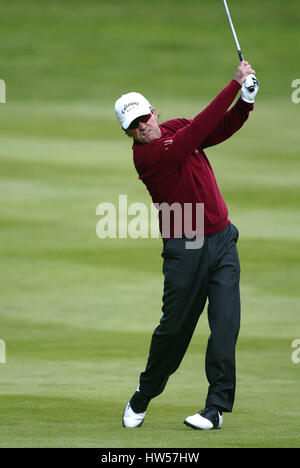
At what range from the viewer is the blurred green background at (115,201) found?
702 cm

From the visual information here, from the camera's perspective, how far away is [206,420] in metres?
6.26

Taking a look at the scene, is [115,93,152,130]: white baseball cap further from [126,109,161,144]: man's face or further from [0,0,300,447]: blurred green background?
[0,0,300,447]: blurred green background

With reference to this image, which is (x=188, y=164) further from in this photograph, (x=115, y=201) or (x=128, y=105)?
(x=115, y=201)

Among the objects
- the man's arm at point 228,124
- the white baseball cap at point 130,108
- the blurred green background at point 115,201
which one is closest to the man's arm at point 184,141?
the white baseball cap at point 130,108

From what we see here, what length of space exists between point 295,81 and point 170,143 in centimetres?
1635

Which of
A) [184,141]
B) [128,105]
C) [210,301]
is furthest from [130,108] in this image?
[210,301]

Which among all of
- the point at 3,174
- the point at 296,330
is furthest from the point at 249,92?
the point at 3,174

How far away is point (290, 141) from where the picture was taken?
17.6m

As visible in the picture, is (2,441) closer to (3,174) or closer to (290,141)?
(3,174)

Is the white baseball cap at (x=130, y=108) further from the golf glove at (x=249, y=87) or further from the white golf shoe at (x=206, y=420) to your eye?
the white golf shoe at (x=206, y=420)

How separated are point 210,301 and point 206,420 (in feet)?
2.24

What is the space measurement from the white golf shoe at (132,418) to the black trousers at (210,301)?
409 millimetres

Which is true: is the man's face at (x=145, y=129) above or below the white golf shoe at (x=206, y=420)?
above

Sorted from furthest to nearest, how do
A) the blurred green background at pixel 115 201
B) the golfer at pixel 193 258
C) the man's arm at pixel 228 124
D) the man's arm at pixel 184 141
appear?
the blurred green background at pixel 115 201
the man's arm at pixel 228 124
the golfer at pixel 193 258
the man's arm at pixel 184 141
